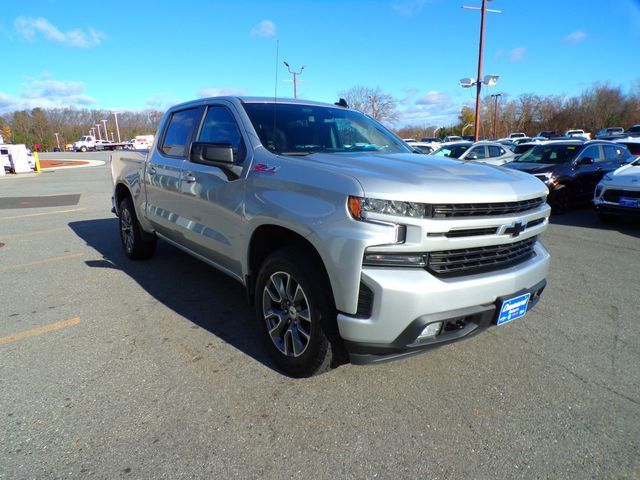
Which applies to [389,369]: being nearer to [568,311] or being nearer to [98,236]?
[568,311]

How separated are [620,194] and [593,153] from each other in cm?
320

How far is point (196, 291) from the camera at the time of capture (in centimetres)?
472

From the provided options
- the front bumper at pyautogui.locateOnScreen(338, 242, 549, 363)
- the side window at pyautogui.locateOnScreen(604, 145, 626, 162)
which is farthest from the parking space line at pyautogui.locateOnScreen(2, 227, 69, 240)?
the side window at pyautogui.locateOnScreen(604, 145, 626, 162)

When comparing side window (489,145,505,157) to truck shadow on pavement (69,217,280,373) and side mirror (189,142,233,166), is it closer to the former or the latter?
truck shadow on pavement (69,217,280,373)

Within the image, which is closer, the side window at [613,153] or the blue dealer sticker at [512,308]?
the blue dealer sticker at [512,308]

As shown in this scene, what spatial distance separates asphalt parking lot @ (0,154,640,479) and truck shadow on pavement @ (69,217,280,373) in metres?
0.03

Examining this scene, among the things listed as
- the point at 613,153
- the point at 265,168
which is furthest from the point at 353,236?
the point at 613,153

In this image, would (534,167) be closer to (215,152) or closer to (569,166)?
(569,166)

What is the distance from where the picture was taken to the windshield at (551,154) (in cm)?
1042

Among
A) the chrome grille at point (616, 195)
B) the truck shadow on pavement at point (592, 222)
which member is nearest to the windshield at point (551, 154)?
the truck shadow on pavement at point (592, 222)

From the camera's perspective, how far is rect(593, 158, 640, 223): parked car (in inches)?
302

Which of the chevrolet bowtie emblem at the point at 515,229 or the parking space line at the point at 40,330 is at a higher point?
the chevrolet bowtie emblem at the point at 515,229

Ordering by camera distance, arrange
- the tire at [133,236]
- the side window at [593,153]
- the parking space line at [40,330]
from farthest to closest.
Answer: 1. the side window at [593,153]
2. the tire at [133,236]
3. the parking space line at [40,330]

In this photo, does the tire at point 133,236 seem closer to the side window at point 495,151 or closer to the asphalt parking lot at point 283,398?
the asphalt parking lot at point 283,398
